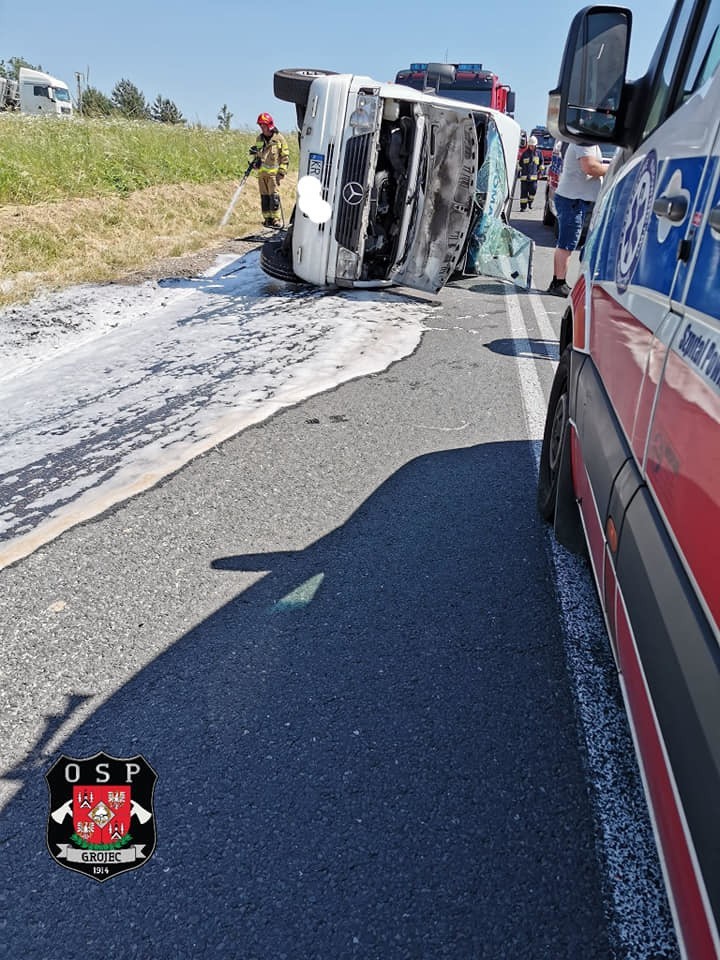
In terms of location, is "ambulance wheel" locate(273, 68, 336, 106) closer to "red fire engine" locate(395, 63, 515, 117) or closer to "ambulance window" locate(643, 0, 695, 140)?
"ambulance window" locate(643, 0, 695, 140)

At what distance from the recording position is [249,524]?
3.19 m

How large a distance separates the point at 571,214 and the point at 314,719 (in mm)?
6333

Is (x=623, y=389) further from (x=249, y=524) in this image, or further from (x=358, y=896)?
(x=249, y=524)

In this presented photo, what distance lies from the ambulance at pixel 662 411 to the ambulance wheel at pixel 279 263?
573cm

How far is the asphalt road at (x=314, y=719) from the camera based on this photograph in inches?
61.0

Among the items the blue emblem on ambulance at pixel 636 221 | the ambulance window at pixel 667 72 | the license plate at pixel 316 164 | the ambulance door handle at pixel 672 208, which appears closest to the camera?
the ambulance door handle at pixel 672 208

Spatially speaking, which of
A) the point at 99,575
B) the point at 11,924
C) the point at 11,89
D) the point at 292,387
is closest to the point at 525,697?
the point at 11,924

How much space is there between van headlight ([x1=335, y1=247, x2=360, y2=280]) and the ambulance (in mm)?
5187

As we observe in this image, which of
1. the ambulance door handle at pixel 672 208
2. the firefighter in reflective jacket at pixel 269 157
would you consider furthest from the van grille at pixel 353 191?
the ambulance door handle at pixel 672 208

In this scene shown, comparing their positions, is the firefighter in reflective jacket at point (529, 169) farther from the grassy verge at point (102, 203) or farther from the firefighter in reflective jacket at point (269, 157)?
the firefighter in reflective jacket at point (269, 157)

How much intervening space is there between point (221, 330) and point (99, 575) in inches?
160

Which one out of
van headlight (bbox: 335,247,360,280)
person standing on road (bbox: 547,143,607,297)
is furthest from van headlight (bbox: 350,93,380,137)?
person standing on road (bbox: 547,143,607,297)

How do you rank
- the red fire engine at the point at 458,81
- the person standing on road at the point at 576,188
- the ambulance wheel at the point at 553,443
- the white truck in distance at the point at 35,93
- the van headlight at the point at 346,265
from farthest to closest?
1. the white truck in distance at the point at 35,93
2. the red fire engine at the point at 458,81
3. the van headlight at the point at 346,265
4. the person standing on road at the point at 576,188
5. the ambulance wheel at the point at 553,443

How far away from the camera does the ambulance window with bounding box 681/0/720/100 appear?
1732mm
